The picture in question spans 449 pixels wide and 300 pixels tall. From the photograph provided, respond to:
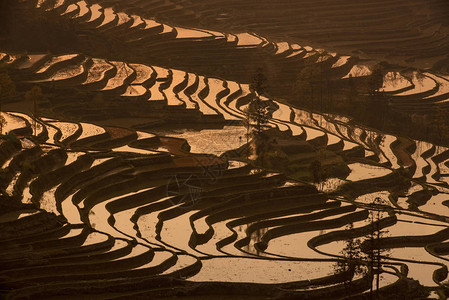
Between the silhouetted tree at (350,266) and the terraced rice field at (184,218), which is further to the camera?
the silhouetted tree at (350,266)

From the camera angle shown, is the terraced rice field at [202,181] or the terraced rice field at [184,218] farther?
the terraced rice field at [202,181]

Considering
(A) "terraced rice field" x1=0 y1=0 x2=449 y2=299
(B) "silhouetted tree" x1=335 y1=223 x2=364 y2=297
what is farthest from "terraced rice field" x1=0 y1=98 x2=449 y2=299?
(B) "silhouetted tree" x1=335 y1=223 x2=364 y2=297

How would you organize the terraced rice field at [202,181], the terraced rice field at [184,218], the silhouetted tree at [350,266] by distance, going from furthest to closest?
1. the terraced rice field at [202,181]
2. the silhouetted tree at [350,266]
3. the terraced rice field at [184,218]

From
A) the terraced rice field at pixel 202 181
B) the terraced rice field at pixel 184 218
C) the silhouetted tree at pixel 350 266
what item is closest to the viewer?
the terraced rice field at pixel 184 218

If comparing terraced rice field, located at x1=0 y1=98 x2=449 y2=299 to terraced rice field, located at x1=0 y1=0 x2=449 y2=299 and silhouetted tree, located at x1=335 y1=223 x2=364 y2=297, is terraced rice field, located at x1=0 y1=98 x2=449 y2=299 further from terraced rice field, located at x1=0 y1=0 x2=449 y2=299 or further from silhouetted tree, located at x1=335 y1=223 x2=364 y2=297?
silhouetted tree, located at x1=335 y1=223 x2=364 y2=297

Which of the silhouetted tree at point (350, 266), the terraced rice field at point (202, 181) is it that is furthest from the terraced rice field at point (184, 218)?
the silhouetted tree at point (350, 266)

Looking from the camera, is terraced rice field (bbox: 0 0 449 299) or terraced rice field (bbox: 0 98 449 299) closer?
terraced rice field (bbox: 0 98 449 299)

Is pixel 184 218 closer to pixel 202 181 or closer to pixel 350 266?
pixel 202 181

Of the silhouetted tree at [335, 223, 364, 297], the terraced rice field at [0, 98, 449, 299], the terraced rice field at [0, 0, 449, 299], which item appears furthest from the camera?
the terraced rice field at [0, 0, 449, 299]

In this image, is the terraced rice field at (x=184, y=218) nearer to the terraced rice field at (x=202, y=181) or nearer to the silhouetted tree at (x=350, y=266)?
the terraced rice field at (x=202, y=181)

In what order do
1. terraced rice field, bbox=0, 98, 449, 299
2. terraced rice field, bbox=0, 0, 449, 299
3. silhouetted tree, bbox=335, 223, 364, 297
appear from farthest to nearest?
1. terraced rice field, bbox=0, 0, 449, 299
2. silhouetted tree, bbox=335, 223, 364, 297
3. terraced rice field, bbox=0, 98, 449, 299
